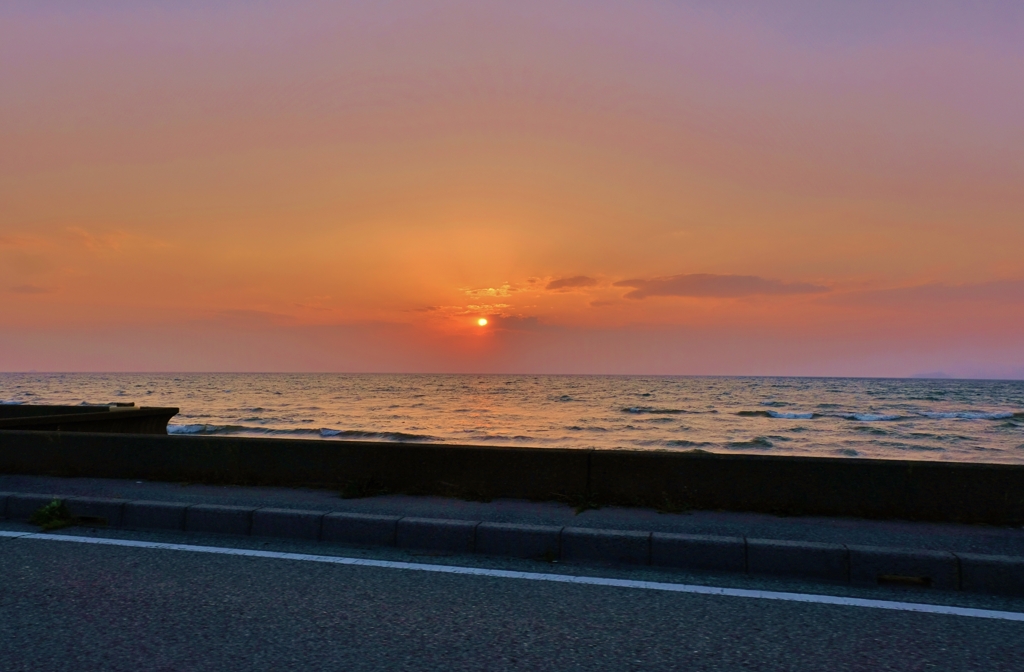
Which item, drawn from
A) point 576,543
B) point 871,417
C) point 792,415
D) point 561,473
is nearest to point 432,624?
point 576,543

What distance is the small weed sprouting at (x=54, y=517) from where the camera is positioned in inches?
252

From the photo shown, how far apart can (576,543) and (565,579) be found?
570 millimetres

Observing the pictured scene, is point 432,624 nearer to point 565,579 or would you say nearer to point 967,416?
point 565,579

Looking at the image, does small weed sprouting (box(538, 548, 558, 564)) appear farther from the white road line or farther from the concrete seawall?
the concrete seawall

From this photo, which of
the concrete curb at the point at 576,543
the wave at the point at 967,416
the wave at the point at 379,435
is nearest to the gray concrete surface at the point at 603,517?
the concrete curb at the point at 576,543

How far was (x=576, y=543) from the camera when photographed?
5488 millimetres

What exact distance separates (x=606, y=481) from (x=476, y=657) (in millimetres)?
3712

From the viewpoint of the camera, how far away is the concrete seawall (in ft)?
Answer: 20.6

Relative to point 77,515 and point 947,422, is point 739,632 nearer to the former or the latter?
point 77,515

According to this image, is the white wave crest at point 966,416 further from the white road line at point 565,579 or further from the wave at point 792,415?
the white road line at point 565,579

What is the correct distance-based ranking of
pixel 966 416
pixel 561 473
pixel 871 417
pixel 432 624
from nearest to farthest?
1. pixel 432 624
2. pixel 561 473
3. pixel 871 417
4. pixel 966 416

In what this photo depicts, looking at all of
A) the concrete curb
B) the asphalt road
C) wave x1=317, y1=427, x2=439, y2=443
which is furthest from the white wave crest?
the asphalt road

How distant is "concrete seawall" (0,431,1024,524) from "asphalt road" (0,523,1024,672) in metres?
1.74

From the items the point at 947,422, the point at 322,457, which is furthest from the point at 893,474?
the point at 947,422
